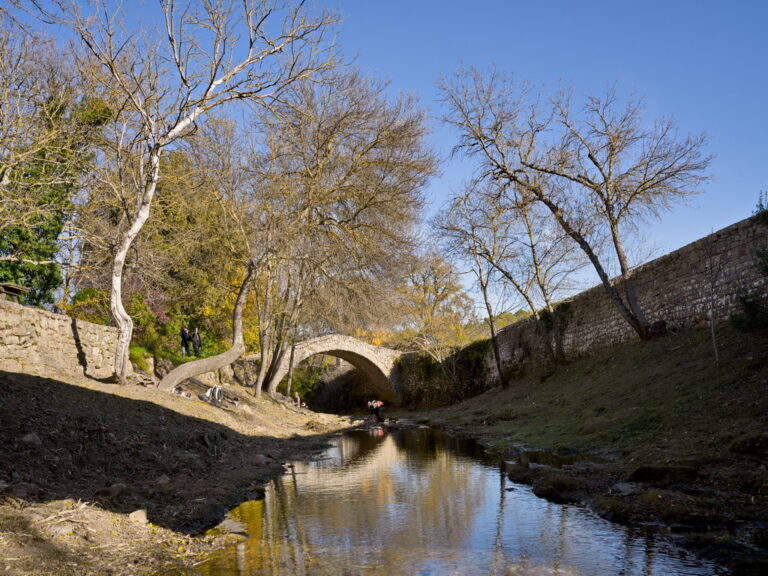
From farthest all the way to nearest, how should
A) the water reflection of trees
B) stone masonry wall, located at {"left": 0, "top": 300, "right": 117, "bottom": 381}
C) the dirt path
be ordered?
stone masonry wall, located at {"left": 0, "top": 300, "right": 117, "bottom": 381}
the water reflection of trees
the dirt path

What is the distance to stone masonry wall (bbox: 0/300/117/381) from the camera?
346 inches

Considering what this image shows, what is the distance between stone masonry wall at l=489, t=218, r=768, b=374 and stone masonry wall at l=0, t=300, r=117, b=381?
1187cm

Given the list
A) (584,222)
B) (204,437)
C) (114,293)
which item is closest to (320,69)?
(114,293)

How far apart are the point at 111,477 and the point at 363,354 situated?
2698 centimetres

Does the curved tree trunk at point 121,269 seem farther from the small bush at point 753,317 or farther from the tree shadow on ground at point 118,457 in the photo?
the small bush at point 753,317

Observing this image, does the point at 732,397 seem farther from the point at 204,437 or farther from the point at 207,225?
the point at 207,225

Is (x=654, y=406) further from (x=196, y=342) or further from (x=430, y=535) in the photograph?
(x=196, y=342)

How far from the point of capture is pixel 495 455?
11.3 meters

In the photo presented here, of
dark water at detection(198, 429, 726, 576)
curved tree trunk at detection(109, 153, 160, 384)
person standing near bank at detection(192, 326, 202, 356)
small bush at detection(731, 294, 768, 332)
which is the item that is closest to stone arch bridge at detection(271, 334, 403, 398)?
person standing near bank at detection(192, 326, 202, 356)

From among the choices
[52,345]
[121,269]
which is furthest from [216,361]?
[52,345]

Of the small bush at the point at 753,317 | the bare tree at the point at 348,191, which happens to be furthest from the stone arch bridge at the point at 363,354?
the small bush at the point at 753,317

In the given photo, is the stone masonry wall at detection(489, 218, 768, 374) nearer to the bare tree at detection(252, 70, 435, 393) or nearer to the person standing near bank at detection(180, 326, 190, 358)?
the bare tree at detection(252, 70, 435, 393)

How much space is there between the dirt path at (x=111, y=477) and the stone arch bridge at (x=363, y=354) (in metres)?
18.3

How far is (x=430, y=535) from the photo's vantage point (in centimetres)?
556
